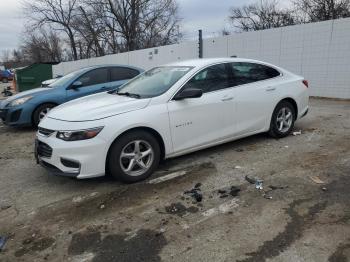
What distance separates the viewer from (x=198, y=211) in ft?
13.0

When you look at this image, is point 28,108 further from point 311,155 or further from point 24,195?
point 311,155

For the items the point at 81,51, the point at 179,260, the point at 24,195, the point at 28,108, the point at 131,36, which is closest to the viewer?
the point at 179,260

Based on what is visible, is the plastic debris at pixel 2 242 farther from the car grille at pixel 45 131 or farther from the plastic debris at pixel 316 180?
the plastic debris at pixel 316 180

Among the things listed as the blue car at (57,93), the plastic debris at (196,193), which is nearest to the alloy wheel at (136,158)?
the plastic debris at (196,193)

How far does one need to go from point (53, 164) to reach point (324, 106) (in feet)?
25.8

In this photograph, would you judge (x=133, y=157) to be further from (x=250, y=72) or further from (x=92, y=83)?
(x=92, y=83)

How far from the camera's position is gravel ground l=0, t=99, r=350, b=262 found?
10.7 ft

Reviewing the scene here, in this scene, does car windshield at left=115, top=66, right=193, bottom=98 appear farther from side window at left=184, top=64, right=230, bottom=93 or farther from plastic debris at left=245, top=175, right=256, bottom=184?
plastic debris at left=245, top=175, right=256, bottom=184

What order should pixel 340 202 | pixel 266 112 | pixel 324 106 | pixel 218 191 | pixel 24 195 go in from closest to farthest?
pixel 340 202, pixel 218 191, pixel 24 195, pixel 266 112, pixel 324 106

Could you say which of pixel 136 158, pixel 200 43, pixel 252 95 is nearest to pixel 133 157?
pixel 136 158

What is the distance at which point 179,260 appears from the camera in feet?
10.2

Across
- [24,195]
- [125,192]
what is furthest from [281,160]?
[24,195]

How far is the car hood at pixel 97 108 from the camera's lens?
4.67 metres

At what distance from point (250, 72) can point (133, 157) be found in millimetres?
2620
